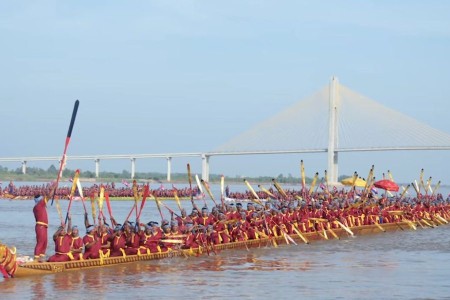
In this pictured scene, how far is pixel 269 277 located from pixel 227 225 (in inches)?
163

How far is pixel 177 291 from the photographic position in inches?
577

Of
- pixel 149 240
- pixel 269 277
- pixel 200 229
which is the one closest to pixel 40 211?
pixel 149 240

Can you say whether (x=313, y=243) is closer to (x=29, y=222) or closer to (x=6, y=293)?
(x=6, y=293)

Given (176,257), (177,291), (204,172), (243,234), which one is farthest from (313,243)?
(204,172)

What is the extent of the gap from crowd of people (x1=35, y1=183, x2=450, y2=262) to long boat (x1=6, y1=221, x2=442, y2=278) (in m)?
0.10

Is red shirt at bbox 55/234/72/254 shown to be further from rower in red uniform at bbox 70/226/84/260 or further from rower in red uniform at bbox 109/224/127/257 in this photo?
rower in red uniform at bbox 109/224/127/257

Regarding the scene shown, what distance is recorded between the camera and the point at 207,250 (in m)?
19.2

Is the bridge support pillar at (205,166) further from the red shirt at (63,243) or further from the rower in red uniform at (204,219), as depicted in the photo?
the red shirt at (63,243)

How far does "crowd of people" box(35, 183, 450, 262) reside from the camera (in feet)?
53.1

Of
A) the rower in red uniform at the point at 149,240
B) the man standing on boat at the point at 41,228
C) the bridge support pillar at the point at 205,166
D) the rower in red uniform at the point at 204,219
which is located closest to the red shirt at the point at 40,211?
the man standing on boat at the point at 41,228

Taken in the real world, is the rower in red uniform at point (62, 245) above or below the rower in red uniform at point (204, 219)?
below

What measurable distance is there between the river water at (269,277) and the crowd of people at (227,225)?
355 mm

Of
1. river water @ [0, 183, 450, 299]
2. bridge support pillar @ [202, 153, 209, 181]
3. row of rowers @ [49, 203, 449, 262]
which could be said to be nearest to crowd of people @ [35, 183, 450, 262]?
row of rowers @ [49, 203, 449, 262]

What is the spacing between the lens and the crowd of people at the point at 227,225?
1619 cm
